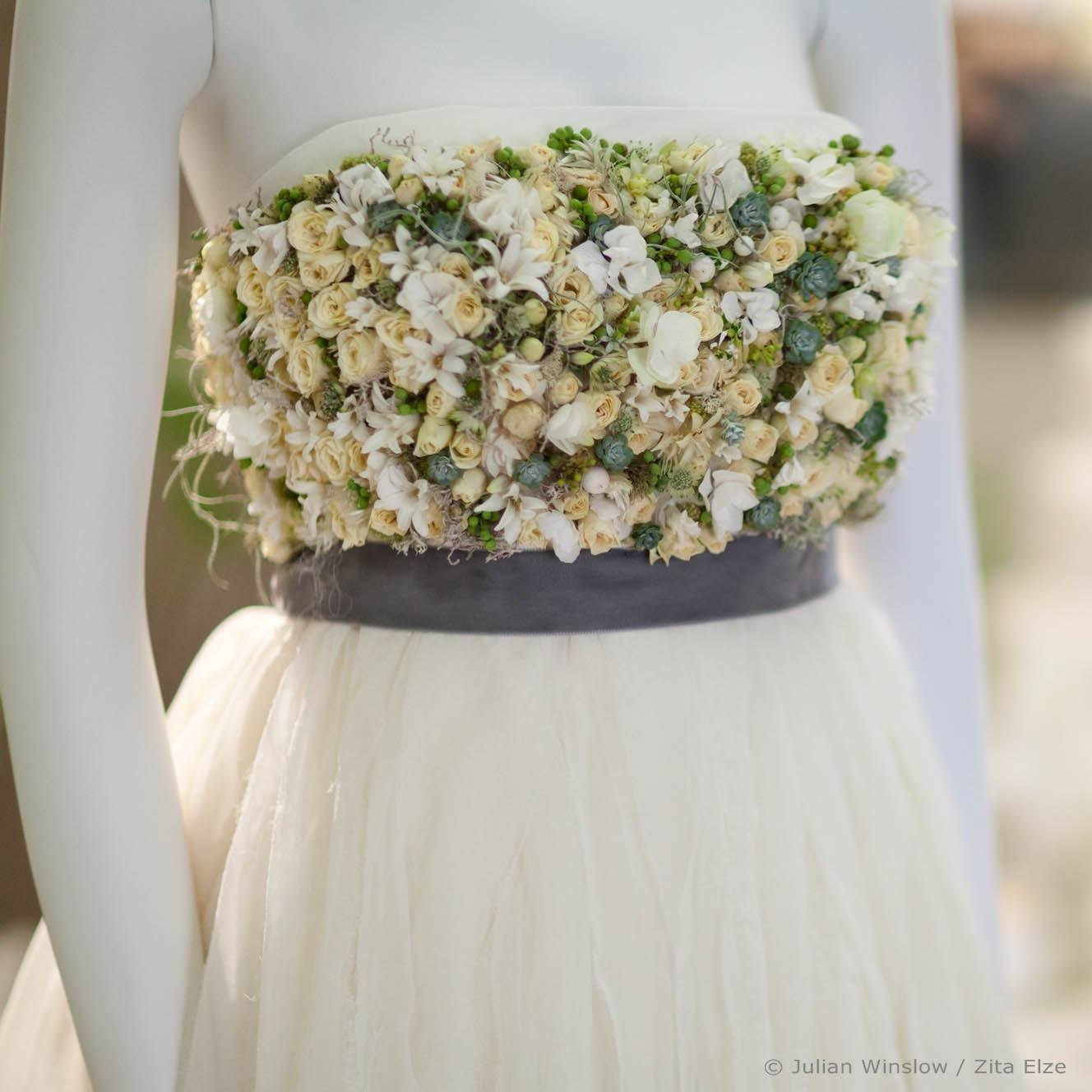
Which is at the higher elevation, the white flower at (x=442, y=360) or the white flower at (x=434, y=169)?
the white flower at (x=434, y=169)

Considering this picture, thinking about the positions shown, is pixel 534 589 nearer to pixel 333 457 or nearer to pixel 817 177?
pixel 333 457

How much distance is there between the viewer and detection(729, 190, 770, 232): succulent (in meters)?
0.65

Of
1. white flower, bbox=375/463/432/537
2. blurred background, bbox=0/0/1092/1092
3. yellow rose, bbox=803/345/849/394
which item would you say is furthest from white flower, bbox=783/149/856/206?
blurred background, bbox=0/0/1092/1092

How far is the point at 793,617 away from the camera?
0.78 m

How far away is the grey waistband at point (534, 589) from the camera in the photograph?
0.69m

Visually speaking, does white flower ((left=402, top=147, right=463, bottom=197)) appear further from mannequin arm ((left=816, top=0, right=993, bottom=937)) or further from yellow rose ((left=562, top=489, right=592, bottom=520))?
mannequin arm ((left=816, top=0, right=993, bottom=937))

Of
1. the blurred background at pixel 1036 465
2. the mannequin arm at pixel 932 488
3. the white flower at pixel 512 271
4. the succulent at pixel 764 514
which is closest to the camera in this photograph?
the white flower at pixel 512 271

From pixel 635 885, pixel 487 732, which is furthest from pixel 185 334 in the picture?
pixel 635 885

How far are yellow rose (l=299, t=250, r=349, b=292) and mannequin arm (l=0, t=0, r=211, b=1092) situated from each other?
0.11m

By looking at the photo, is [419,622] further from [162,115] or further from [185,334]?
[185,334]

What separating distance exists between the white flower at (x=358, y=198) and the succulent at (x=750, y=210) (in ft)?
0.72

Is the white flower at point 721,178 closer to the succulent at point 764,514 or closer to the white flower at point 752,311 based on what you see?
the white flower at point 752,311

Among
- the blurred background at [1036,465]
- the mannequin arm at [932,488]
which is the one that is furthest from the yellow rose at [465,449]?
the blurred background at [1036,465]

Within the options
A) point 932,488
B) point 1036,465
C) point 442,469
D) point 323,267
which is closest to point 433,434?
point 442,469
